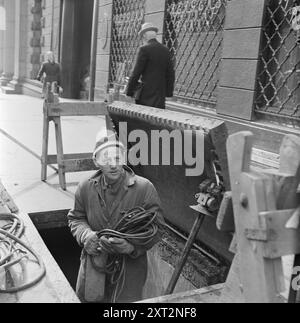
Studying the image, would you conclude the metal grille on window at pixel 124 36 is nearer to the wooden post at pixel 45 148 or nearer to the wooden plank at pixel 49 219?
the wooden post at pixel 45 148

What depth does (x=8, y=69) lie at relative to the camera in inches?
902

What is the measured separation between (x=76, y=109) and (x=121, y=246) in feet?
9.60

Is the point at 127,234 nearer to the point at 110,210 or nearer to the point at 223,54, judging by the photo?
the point at 110,210

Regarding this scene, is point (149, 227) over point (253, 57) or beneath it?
beneath

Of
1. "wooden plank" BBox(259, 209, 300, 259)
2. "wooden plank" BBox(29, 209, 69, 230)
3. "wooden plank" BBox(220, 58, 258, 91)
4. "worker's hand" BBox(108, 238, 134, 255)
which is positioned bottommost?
"wooden plank" BBox(29, 209, 69, 230)

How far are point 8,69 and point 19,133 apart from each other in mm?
15089

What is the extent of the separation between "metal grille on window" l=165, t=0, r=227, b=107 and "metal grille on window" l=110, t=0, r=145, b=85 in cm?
165

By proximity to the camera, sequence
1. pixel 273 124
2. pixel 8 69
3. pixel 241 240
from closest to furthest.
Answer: pixel 241 240, pixel 273 124, pixel 8 69

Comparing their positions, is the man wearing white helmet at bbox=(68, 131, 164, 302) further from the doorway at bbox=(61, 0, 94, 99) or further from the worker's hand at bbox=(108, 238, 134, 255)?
the doorway at bbox=(61, 0, 94, 99)

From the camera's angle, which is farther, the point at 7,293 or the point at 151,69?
the point at 151,69

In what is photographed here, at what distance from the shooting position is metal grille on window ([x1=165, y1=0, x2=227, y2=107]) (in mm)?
8219

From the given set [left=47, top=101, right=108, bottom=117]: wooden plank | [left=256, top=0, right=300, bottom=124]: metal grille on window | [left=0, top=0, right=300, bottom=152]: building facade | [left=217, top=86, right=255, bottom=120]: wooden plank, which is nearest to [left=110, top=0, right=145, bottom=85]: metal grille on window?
[left=0, top=0, right=300, bottom=152]: building facade

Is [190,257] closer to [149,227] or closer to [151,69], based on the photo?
[149,227]
